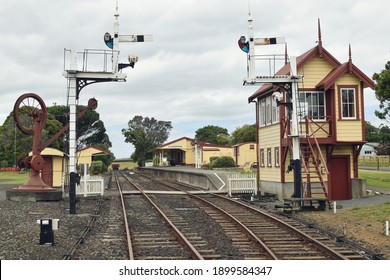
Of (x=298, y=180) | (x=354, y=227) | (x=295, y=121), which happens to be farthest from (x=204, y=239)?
(x=295, y=121)

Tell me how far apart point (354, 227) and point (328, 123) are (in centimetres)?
930

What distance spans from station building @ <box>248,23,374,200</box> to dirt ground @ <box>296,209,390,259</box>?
471 cm

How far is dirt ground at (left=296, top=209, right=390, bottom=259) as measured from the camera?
1052 cm

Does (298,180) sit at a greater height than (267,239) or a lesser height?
greater

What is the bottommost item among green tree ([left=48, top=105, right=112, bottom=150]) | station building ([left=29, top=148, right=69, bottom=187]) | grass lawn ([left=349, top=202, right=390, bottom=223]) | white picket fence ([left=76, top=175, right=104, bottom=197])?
grass lawn ([left=349, top=202, right=390, bottom=223])

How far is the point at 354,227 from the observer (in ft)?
42.0

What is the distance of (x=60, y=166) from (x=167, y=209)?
47.0ft

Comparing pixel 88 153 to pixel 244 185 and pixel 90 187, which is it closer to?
pixel 90 187

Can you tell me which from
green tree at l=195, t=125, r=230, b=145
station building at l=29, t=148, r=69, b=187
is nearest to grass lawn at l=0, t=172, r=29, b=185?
station building at l=29, t=148, r=69, b=187

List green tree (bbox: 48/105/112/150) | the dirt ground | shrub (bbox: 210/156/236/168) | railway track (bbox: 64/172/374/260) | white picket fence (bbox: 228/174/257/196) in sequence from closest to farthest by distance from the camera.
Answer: railway track (bbox: 64/172/374/260) < the dirt ground < white picket fence (bbox: 228/174/257/196) < shrub (bbox: 210/156/236/168) < green tree (bbox: 48/105/112/150)

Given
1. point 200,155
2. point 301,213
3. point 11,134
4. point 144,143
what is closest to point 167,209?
point 301,213

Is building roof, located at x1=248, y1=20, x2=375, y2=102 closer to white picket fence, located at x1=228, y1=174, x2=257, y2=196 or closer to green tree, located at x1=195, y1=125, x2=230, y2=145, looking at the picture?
white picket fence, located at x1=228, y1=174, x2=257, y2=196

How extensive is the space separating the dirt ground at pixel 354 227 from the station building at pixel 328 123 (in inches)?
185
